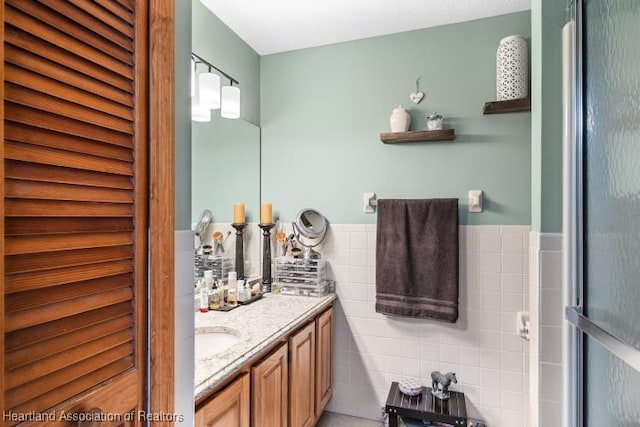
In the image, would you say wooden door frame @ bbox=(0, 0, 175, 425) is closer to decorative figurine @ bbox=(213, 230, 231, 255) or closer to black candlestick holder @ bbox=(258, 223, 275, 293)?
decorative figurine @ bbox=(213, 230, 231, 255)

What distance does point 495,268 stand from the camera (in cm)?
195

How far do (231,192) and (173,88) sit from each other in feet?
4.43

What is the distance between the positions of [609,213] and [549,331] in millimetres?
476

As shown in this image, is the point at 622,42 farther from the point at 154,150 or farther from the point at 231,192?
the point at 231,192

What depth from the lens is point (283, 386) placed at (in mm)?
1536

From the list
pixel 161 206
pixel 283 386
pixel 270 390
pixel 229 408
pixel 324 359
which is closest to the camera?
pixel 161 206

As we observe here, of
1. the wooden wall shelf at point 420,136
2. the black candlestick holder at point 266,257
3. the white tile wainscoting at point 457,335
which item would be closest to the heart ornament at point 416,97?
the wooden wall shelf at point 420,136

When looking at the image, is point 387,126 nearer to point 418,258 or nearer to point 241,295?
point 418,258

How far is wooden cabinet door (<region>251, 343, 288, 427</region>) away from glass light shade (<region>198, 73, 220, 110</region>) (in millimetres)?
1256

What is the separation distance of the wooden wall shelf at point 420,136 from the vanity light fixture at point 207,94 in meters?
0.91

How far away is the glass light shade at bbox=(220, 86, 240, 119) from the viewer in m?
1.95

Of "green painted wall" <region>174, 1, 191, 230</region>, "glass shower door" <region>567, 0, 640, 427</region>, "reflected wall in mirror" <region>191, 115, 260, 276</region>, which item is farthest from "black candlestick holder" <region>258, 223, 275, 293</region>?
"glass shower door" <region>567, 0, 640, 427</region>

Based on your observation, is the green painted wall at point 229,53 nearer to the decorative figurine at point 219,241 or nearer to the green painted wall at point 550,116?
the decorative figurine at point 219,241

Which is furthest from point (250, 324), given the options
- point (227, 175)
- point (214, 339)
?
point (227, 175)
